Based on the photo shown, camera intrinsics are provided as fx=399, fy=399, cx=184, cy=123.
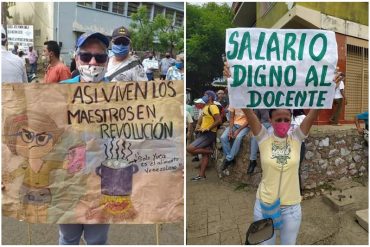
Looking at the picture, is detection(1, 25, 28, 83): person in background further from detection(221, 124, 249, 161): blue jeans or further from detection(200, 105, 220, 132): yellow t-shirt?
detection(221, 124, 249, 161): blue jeans

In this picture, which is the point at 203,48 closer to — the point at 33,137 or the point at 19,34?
the point at 19,34

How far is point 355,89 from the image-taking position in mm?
9797

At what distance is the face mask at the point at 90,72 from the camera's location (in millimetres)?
3148

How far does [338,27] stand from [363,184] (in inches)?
176

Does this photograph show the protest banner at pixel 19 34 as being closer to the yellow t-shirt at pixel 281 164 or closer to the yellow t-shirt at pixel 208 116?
the yellow t-shirt at pixel 208 116

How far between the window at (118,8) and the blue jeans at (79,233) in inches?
887

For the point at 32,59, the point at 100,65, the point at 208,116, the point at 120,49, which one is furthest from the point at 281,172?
the point at 32,59

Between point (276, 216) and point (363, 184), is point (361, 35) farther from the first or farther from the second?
point (276, 216)

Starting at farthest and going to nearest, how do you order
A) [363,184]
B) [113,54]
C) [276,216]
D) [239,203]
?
[363,184] → [239,203] → [113,54] → [276,216]

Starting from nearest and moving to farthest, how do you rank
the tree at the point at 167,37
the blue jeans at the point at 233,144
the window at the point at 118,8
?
the blue jeans at the point at 233,144 < the tree at the point at 167,37 < the window at the point at 118,8

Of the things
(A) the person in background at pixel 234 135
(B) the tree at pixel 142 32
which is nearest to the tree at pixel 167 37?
(B) the tree at pixel 142 32

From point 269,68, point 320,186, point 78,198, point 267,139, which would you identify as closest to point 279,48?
point 269,68

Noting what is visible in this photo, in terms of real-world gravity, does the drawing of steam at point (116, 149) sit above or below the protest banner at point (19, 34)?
below

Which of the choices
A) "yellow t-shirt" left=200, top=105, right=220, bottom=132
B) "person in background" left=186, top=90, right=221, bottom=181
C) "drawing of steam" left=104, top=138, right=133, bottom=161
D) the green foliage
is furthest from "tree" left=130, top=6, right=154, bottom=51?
"drawing of steam" left=104, top=138, right=133, bottom=161
